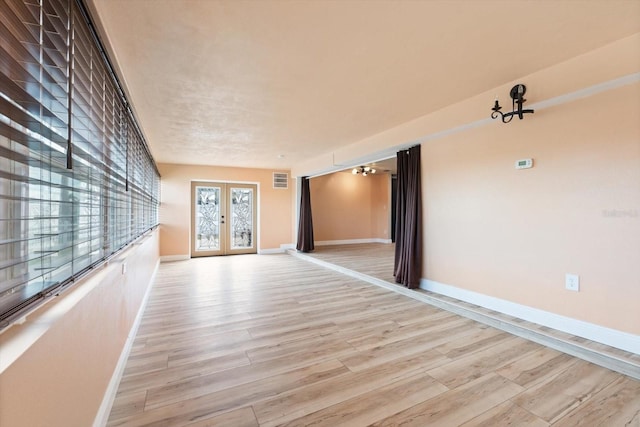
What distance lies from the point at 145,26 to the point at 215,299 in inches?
123

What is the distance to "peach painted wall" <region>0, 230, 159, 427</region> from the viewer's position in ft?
2.72

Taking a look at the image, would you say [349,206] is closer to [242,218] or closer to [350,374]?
[242,218]

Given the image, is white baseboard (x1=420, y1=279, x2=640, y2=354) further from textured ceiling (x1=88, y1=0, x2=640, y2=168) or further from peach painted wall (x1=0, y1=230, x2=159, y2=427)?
peach painted wall (x1=0, y1=230, x2=159, y2=427)

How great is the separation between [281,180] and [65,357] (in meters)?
7.13

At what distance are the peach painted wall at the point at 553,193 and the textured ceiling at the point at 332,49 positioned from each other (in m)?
0.24

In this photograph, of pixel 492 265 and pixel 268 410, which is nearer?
pixel 268 410

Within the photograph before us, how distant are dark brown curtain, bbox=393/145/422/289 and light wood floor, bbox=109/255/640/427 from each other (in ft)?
2.02

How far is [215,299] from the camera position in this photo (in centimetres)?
385

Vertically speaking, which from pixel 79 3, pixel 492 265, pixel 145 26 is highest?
pixel 145 26

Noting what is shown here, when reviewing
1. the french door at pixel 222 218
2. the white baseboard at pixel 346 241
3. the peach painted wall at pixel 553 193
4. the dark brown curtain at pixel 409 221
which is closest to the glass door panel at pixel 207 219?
the french door at pixel 222 218

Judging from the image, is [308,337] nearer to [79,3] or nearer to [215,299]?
[215,299]

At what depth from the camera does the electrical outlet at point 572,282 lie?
2.51m

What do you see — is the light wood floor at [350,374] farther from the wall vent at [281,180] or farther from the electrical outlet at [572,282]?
the wall vent at [281,180]

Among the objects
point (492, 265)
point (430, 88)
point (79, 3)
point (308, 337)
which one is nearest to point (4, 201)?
point (79, 3)
